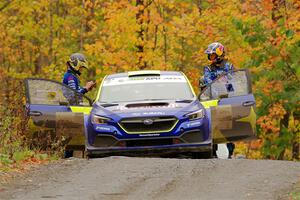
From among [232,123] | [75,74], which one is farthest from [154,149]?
[75,74]

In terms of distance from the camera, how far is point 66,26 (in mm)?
34094

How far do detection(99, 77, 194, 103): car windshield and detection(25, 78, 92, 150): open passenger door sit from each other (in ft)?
1.55

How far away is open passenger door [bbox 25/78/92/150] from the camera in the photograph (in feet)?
42.7

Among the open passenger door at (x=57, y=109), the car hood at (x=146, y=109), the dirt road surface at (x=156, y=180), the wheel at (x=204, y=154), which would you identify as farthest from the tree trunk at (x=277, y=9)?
the dirt road surface at (x=156, y=180)

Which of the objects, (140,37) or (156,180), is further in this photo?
(140,37)

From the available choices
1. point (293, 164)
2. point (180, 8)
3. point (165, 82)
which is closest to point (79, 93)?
point (165, 82)

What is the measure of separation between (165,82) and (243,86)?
4.60ft

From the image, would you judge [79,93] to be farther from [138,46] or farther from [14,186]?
[138,46]

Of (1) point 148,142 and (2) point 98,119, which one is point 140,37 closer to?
(2) point 98,119

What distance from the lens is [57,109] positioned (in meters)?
13.2

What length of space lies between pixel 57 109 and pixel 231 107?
3010 millimetres

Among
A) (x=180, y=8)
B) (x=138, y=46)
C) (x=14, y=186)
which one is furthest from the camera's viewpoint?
(x=180, y=8)

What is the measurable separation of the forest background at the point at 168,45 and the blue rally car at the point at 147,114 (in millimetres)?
637

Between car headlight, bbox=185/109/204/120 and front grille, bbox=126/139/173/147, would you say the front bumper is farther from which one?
car headlight, bbox=185/109/204/120
